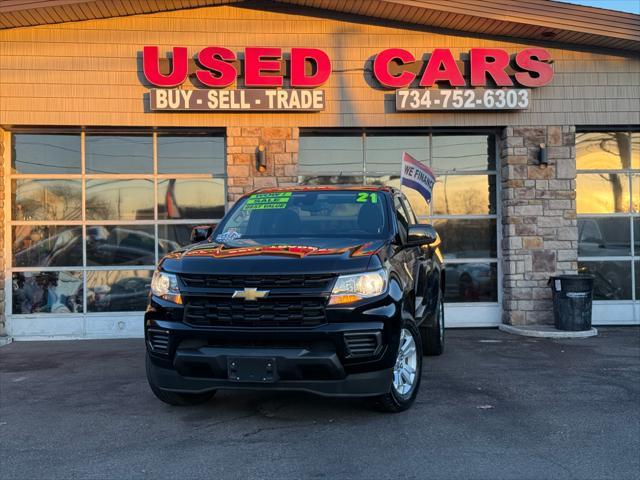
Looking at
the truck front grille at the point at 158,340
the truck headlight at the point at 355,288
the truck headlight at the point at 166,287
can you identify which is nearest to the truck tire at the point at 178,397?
the truck front grille at the point at 158,340

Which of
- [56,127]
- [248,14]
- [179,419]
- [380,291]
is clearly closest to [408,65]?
[248,14]

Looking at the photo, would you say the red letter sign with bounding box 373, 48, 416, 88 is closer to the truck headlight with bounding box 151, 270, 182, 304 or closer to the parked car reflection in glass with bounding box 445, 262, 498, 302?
the parked car reflection in glass with bounding box 445, 262, 498, 302

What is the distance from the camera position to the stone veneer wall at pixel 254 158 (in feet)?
33.4

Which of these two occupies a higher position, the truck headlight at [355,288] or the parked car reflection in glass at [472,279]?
the truck headlight at [355,288]

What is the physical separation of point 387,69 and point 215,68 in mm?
2715

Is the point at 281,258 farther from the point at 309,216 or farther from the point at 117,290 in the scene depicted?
the point at 117,290

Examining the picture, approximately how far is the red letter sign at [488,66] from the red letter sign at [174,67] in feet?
15.0

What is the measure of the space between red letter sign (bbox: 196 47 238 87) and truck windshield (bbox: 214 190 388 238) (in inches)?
166

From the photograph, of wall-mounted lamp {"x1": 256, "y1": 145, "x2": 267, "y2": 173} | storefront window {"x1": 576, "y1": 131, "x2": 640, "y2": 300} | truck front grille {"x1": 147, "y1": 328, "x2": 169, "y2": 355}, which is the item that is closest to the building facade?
wall-mounted lamp {"x1": 256, "y1": 145, "x2": 267, "y2": 173}

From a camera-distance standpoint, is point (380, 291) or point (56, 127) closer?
point (380, 291)

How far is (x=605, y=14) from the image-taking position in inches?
387

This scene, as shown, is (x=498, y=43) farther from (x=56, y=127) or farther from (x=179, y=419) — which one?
(x=179, y=419)

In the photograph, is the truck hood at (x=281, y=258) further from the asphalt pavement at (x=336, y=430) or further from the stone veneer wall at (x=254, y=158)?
the stone veneer wall at (x=254, y=158)

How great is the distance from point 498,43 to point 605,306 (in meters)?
4.81
